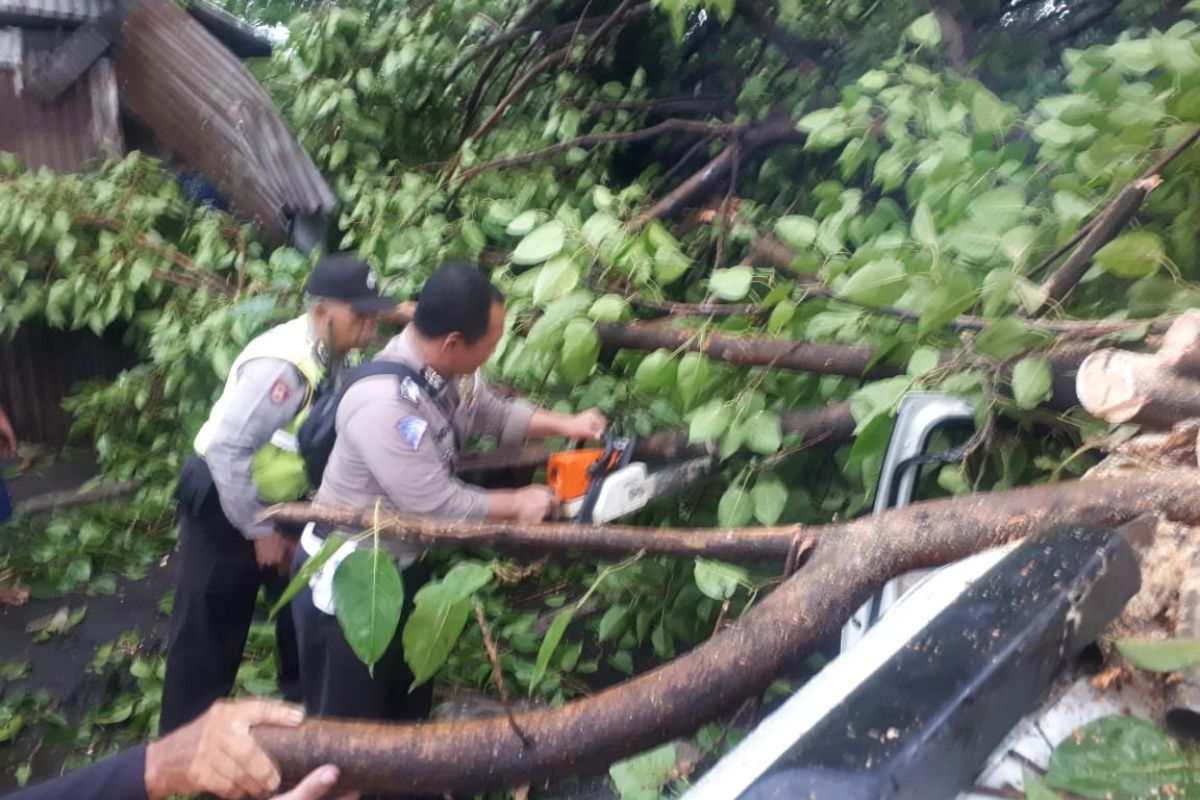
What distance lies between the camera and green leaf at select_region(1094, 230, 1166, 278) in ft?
5.02

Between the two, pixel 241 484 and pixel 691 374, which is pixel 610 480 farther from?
pixel 241 484

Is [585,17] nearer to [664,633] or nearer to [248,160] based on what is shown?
[248,160]

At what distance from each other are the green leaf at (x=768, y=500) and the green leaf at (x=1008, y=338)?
0.53 m

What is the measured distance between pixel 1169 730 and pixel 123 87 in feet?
20.3

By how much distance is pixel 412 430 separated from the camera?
2.18 metres

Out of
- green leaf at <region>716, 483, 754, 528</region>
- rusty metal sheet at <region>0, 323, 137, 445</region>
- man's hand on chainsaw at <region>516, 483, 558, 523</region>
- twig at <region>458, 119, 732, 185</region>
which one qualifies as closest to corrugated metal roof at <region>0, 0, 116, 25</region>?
rusty metal sheet at <region>0, 323, 137, 445</region>

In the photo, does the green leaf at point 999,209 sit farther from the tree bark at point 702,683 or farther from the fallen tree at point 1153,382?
the tree bark at point 702,683

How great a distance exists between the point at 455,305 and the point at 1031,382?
4.24ft

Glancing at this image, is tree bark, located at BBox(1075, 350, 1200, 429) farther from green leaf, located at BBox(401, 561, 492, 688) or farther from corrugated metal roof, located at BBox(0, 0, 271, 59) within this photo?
corrugated metal roof, located at BBox(0, 0, 271, 59)

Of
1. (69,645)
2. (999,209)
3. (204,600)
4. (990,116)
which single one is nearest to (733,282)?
(999,209)

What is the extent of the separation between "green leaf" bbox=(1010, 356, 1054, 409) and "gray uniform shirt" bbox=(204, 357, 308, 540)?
1871mm

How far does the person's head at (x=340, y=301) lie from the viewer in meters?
2.64

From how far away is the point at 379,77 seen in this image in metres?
4.42

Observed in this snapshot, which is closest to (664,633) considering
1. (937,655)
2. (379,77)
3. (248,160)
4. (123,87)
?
(937,655)
